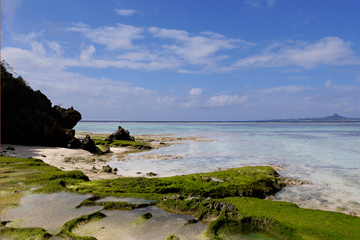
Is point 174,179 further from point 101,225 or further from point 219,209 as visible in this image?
point 101,225

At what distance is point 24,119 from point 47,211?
3224 cm

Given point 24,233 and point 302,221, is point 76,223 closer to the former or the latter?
point 24,233

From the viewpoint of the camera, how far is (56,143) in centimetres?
4025

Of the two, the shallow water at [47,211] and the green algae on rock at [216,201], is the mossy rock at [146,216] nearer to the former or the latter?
the green algae on rock at [216,201]

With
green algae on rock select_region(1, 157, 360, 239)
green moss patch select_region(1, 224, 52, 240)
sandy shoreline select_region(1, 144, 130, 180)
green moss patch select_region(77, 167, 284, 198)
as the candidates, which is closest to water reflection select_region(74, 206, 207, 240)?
green algae on rock select_region(1, 157, 360, 239)

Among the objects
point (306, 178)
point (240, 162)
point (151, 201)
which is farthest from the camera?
point (240, 162)

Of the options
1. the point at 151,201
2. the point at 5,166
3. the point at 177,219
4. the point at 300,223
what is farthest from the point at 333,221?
the point at 5,166

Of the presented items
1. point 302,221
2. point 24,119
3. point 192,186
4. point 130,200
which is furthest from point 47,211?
point 24,119

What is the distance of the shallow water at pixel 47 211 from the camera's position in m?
9.66

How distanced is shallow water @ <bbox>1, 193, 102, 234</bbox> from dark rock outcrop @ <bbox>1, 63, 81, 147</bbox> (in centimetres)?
2840

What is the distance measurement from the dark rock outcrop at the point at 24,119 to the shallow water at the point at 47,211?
28405mm

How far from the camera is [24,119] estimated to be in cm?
3650

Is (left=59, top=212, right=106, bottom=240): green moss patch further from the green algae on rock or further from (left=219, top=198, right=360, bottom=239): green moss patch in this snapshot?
(left=219, top=198, right=360, bottom=239): green moss patch

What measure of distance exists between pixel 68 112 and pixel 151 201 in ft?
159
